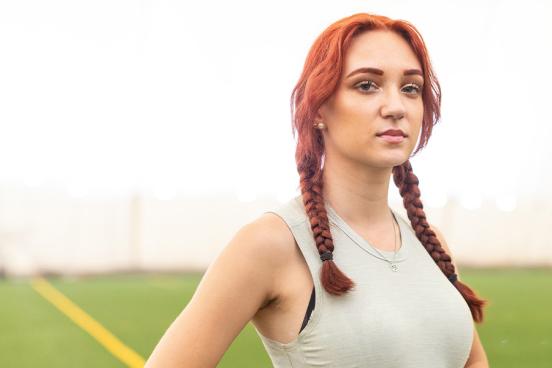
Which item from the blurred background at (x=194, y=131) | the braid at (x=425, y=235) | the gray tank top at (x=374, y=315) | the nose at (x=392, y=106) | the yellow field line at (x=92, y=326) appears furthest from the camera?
the blurred background at (x=194, y=131)

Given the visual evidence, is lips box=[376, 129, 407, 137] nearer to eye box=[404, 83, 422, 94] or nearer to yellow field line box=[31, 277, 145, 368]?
eye box=[404, 83, 422, 94]

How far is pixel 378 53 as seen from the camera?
1.40m

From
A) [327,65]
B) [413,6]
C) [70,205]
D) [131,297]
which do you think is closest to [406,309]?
[327,65]

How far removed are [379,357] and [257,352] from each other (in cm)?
383

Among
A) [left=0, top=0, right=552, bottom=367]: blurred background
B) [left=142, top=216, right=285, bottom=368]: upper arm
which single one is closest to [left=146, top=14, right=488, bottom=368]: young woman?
[left=142, top=216, right=285, bottom=368]: upper arm

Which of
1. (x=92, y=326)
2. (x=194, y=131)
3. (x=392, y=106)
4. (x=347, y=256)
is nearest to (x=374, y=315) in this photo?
(x=347, y=256)

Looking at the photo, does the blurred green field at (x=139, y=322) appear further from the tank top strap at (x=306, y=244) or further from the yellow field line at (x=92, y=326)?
the tank top strap at (x=306, y=244)

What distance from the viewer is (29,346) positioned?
5246mm

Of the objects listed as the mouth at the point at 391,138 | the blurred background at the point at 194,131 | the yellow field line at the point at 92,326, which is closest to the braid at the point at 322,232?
the mouth at the point at 391,138

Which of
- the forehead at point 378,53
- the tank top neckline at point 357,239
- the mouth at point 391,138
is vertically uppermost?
the forehead at point 378,53

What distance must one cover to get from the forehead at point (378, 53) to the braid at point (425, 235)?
11.4 inches

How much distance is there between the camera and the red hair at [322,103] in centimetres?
135

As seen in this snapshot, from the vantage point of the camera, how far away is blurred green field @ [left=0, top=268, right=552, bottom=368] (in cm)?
489

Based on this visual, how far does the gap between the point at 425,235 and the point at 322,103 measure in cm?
32
